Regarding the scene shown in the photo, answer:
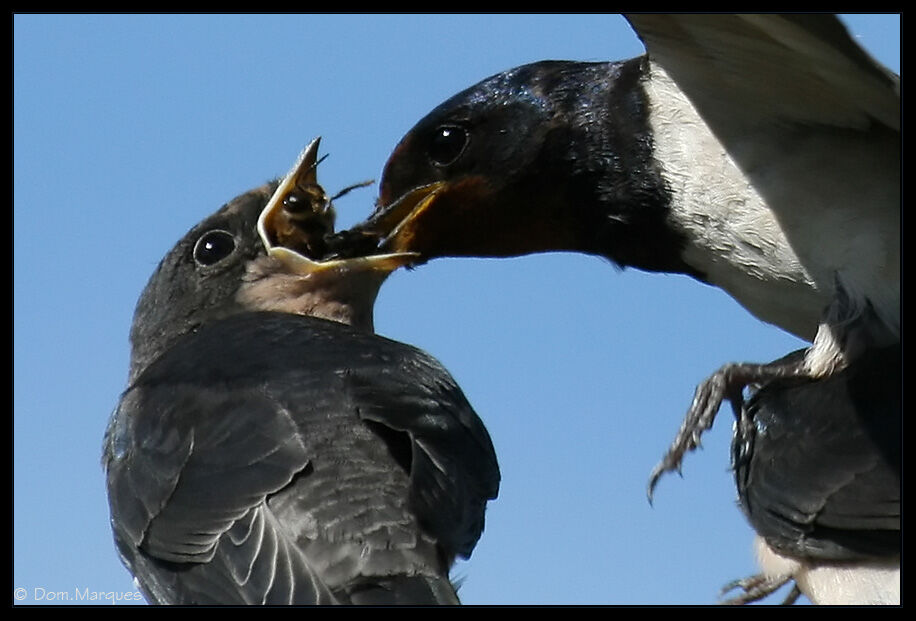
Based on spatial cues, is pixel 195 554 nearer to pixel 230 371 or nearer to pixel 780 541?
pixel 230 371

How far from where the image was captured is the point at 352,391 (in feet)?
18.4

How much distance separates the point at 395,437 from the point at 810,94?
1.83 meters

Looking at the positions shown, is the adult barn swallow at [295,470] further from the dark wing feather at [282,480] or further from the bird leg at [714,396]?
the bird leg at [714,396]

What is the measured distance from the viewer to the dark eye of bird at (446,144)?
22.2 ft

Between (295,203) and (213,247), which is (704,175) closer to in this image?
(295,203)

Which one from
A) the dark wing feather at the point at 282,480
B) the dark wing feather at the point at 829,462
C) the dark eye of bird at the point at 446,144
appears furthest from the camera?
the dark eye of bird at the point at 446,144

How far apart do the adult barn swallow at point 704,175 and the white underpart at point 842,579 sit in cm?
57

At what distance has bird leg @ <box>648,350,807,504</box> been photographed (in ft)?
17.9

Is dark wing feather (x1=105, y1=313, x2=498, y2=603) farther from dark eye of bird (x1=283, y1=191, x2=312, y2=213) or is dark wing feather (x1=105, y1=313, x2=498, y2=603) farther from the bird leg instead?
dark eye of bird (x1=283, y1=191, x2=312, y2=213)

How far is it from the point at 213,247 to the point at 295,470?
2.35 metres

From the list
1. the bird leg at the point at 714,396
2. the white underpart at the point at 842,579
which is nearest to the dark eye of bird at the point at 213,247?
the bird leg at the point at 714,396

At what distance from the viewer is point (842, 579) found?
17.7 ft
